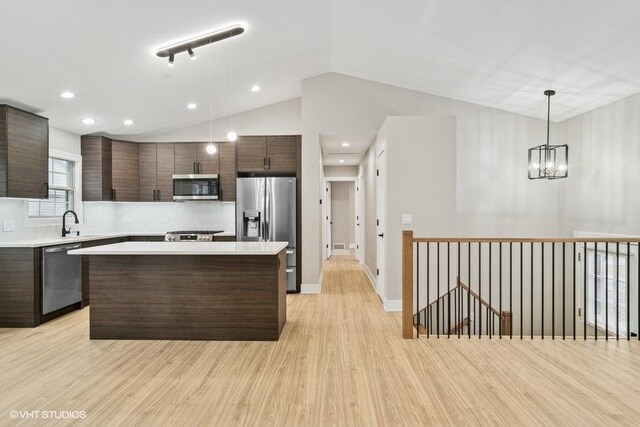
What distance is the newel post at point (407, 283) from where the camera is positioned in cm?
339

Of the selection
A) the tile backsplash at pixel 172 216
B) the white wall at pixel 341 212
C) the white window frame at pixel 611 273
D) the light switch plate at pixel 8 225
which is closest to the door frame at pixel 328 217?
the white wall at pixel 341 212

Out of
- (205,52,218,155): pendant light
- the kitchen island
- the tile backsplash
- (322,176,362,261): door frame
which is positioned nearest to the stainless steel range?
the tile backsplash

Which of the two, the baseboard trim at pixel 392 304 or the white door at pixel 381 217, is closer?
the baseboard trim at pixel 392 304

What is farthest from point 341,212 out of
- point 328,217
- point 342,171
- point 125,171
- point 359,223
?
point 125,171

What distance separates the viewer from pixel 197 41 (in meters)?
3.41

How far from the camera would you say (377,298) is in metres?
5.05

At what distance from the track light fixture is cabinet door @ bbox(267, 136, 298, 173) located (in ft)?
6.81

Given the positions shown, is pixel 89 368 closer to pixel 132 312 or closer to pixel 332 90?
pixel 132 312

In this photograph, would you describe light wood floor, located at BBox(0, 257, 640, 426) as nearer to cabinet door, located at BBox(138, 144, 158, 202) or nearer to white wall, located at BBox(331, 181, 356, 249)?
cabinet door, located at BBox(138, 144, 158, 202)

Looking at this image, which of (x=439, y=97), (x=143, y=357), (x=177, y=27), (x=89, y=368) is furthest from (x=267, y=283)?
(x=439, y=97)

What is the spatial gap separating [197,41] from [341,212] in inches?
271

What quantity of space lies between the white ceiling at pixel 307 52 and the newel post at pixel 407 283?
222 centimetres

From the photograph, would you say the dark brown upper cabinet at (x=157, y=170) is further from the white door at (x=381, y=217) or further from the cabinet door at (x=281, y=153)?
the white door at (x=381, y=217)

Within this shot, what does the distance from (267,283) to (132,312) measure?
1.35 meters
